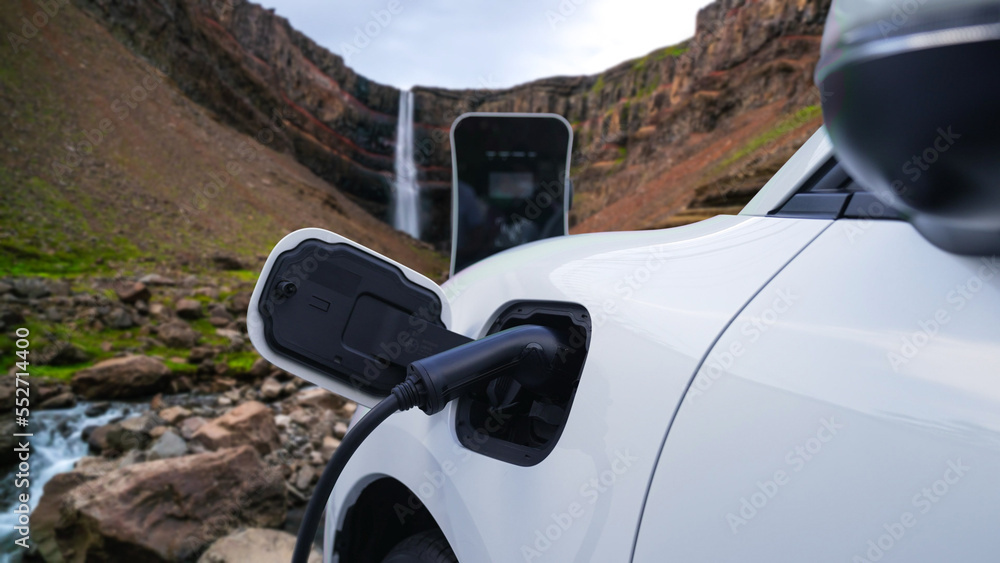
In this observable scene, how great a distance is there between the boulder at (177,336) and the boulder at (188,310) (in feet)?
2.11

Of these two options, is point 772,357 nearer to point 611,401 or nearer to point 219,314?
point 611,401

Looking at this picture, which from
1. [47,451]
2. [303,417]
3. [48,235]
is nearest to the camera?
[47,451]

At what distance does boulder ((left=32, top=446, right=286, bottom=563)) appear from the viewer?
2.56 m

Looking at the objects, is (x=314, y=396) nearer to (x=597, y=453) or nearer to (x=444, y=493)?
(x=444, y=493)

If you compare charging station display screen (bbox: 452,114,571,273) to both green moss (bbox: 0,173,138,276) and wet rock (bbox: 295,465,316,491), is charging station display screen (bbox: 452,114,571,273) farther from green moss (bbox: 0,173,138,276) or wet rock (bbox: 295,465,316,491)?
green moss (bbox: 0,173,138,276)

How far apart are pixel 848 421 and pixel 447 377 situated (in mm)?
551

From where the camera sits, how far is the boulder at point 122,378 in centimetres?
502

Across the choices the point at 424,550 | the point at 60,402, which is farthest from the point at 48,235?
the point at 424,550

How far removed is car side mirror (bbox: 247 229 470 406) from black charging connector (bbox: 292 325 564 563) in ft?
0.59

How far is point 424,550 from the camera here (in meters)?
1.11

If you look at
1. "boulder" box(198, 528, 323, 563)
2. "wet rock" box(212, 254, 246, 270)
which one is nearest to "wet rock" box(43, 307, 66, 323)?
"boulder" box(198, 528, 323, 563)

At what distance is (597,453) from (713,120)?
32362mm

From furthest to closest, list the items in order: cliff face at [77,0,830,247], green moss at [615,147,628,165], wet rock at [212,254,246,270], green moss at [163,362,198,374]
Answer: green moss at [615,147,628,165]
cliff face at [77,0,830,247]
wet rock at [212,254,246,270]
green moss at [163,362,198,374]

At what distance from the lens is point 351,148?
40.5 meters
